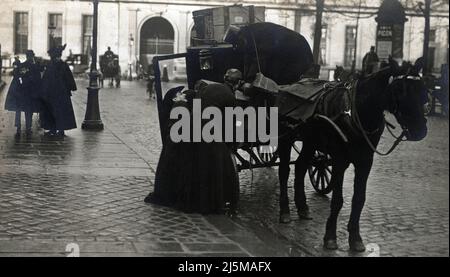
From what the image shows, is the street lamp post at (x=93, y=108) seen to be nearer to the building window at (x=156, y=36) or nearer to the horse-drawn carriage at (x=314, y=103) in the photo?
the horse-drawn carriage at (x=314, y=103)

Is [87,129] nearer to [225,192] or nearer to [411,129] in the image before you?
[225,192]

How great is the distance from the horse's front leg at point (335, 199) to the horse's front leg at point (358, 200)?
136mm

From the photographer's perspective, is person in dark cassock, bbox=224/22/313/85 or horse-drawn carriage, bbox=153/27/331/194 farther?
horse-drawn carriage, bbox=153/27/331/194

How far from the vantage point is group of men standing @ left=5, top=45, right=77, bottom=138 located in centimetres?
1423

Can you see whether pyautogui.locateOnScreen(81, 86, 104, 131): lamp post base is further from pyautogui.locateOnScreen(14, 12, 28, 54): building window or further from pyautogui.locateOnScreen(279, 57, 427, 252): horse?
pyautogui.locateOnScreen(14, 12, 28, 54): building window

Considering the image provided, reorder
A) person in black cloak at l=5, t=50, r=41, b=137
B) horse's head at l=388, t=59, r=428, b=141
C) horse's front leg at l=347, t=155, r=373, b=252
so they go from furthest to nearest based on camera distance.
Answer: person in black cloak at l=5, t=50, r=41, b=137 → horse's front leg at l=347, t=155, r=373, b=252 → horse's head at l=388, t=59, r=428, b=141

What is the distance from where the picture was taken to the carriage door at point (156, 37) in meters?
51.0

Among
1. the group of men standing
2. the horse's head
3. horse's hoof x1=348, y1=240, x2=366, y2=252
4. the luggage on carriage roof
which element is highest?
the luggage on carriage roof

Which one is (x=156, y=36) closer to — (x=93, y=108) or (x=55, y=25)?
(x=55, y=25)

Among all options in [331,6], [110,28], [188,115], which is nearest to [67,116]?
[188,115]

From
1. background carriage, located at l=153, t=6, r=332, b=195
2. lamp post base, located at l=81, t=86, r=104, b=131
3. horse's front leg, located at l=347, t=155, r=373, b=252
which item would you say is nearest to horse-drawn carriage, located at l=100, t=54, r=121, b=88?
lamp post base, located at l=81, t=86, r=104, b=131

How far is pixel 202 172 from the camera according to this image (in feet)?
24.6

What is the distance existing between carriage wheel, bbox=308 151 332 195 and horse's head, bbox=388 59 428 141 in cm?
290

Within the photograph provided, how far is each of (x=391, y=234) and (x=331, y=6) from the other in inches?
1167
